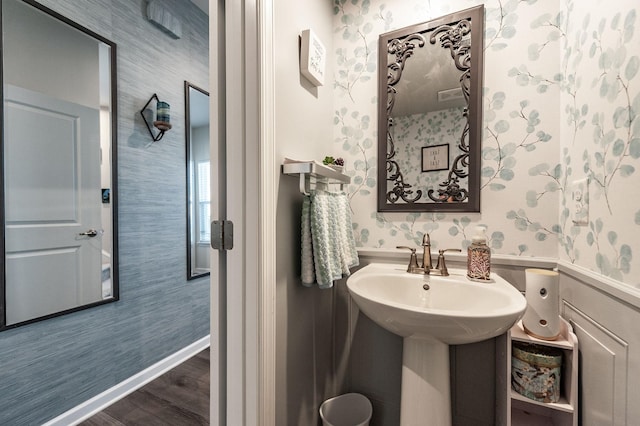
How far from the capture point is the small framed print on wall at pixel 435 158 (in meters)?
1.26

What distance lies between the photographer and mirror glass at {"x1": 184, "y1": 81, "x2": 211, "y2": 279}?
2186mm

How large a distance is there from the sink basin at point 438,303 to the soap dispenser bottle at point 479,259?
0.04m

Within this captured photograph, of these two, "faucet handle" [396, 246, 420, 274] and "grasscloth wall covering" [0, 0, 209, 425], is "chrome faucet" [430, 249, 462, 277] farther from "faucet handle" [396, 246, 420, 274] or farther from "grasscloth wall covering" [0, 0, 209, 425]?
"grasscloth wall covering" [0, 0, 209, 425]

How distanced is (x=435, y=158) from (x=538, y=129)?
401 mm

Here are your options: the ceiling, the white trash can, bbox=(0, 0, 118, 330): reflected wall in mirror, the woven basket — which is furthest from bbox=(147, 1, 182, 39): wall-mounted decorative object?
the woven basket

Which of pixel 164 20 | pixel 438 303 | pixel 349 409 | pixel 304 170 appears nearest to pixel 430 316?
pixel 438 303

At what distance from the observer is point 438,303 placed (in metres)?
1.10

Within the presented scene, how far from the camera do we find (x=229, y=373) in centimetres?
88

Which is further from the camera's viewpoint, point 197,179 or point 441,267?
point 197,179

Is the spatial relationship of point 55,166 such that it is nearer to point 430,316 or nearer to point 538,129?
point 430,316

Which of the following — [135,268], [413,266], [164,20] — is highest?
[164,20]

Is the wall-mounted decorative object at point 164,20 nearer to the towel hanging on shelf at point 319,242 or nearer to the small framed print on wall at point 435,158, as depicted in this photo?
the towel hanging on shelf at point 319,242

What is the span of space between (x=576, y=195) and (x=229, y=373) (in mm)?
1320

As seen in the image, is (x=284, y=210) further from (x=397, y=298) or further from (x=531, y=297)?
(x=531, y=297)
